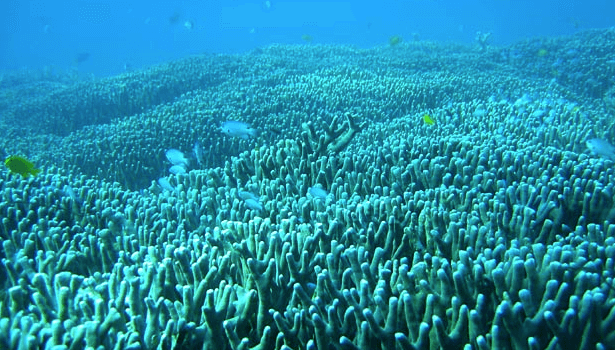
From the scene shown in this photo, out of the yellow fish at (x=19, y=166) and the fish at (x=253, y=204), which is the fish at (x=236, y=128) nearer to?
the fish at (x=253, y=204)

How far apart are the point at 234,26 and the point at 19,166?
322 feet

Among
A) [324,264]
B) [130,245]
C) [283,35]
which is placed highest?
[283,35]

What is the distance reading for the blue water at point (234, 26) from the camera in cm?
5325

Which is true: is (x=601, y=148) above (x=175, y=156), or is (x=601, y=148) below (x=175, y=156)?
below

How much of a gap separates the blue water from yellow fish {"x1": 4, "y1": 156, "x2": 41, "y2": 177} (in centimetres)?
1717

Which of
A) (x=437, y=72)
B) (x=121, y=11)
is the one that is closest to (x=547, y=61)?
(x=437, y=72)

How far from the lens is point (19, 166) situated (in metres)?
4.73

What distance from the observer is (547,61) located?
13.7 m

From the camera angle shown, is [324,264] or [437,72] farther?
[437,72]

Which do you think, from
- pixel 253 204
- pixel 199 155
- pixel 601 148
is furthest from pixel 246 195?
pixel 601 148

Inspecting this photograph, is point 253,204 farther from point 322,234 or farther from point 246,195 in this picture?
point 322,234

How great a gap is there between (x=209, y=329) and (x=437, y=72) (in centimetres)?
1101

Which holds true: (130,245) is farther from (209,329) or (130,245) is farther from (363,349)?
(363,349)

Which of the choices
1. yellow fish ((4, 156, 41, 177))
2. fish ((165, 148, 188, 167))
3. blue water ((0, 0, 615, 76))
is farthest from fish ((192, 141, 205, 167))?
blue water ((0, 0, 615, 76))
